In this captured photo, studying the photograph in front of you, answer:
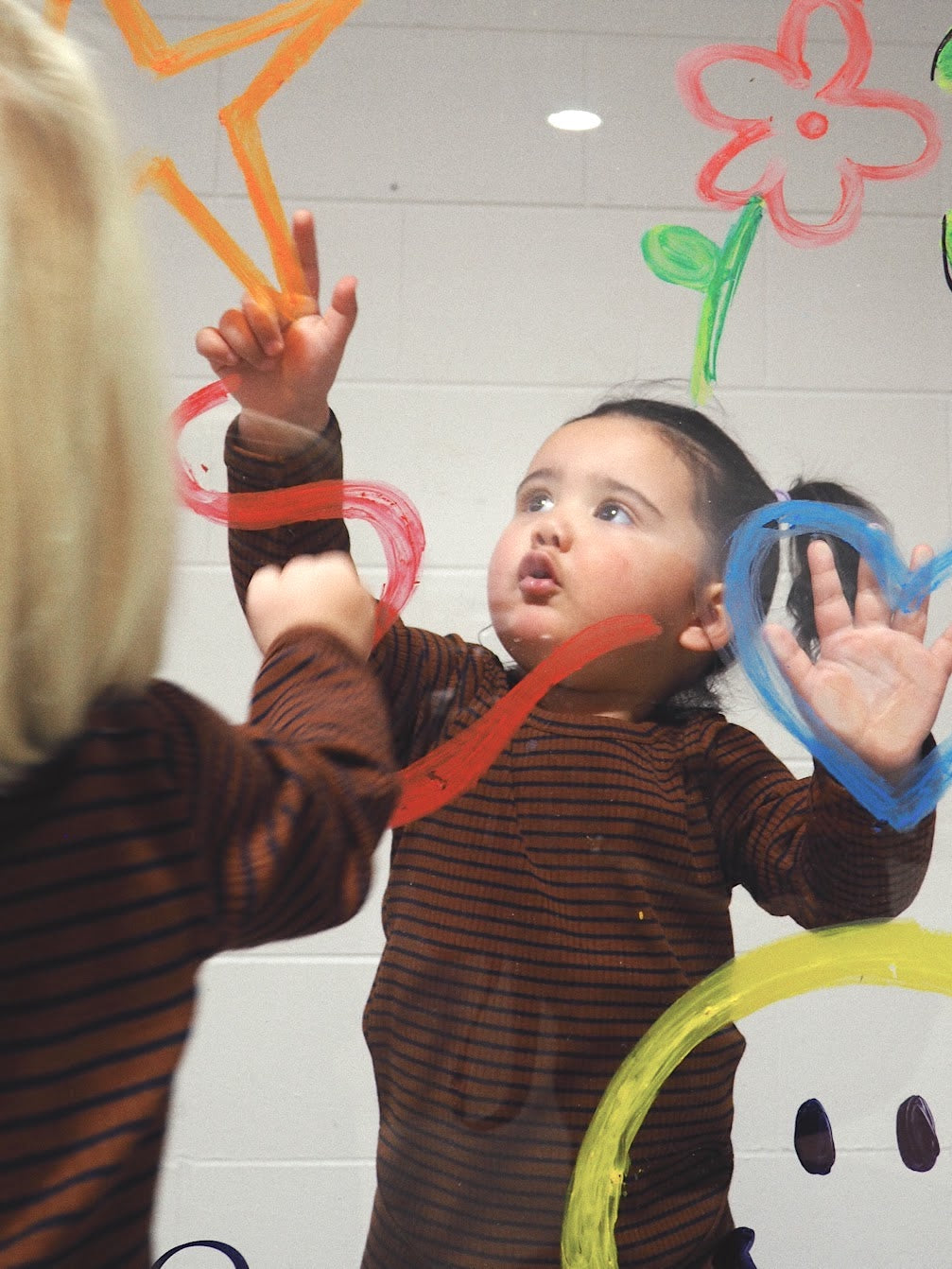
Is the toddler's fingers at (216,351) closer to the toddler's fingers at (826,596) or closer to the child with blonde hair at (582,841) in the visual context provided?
the child with blonde hair at (582,841)

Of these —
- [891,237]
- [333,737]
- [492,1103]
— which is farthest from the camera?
[891,237]

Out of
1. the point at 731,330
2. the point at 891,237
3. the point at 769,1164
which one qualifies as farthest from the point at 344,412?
the point at 769,1164

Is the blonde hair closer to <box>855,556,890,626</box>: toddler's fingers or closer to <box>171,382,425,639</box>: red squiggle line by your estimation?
<box>171,382,425,639</box>: red squiggle line

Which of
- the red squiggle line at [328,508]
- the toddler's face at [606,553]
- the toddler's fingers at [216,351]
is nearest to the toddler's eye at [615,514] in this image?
the toddler's face at [606,553]

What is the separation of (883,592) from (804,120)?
28cm

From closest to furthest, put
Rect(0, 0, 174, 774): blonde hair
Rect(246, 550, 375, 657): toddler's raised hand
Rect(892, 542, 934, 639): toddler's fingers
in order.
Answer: Rect(0, 0, 174, 774): blonde hair
Rect(246, 550, 375, 657): toddler's raised hand
Rect(892, 542, 934, 639): toddler's fingers

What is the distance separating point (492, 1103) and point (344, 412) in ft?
1.20

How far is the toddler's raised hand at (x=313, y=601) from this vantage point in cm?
60

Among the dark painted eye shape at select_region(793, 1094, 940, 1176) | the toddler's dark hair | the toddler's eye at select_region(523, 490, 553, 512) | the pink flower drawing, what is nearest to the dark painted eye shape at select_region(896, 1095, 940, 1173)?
the dark painted eye shape at select_region(793, 1094, 940, 1176)

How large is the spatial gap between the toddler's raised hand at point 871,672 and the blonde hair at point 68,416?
368mm

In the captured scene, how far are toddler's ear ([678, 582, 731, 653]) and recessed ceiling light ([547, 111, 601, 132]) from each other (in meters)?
0.28

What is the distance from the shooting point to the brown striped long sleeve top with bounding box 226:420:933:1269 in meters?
0.68

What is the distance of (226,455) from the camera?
0.70 m

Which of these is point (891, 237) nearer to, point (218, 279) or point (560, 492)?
point (560, 492)
